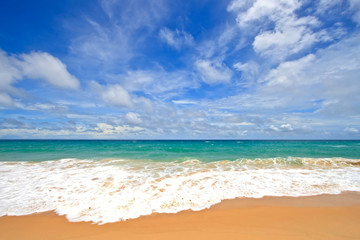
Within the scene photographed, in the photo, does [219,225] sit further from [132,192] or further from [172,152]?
[172,152]

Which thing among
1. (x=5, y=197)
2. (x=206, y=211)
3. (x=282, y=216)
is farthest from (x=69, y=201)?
(x=282, y=216)

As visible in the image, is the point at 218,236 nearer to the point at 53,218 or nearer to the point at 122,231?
the point at 122,231

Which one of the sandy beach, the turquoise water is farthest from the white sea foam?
the turquoise water

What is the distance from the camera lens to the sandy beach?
3756 mm

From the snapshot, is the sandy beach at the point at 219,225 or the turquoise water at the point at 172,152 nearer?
the sandy beach at the point at 219,225

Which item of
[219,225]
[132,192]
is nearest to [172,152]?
[132,192]

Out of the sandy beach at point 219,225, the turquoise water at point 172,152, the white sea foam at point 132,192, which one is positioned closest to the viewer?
the sandy beach at point 219,225

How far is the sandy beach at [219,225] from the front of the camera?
3.76m

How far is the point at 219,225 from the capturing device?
13.6ft

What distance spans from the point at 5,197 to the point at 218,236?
8443mm

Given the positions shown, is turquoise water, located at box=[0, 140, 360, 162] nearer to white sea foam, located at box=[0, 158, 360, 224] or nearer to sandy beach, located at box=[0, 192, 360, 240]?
white sea foam, located at box=[0, 158, 360, 224]

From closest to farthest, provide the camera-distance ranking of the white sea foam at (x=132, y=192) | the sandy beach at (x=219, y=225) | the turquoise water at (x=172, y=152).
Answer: the sandy beach at (x=219, y=225) < the white sea foam at (x=132, y=192) < the turquoise water at (x=172, y=152)

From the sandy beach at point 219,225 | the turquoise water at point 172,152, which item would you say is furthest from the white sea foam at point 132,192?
the turquoise water at point 172,152

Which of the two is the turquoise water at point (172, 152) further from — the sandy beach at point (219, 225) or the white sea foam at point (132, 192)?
the sandy beach at point (219, 225)
